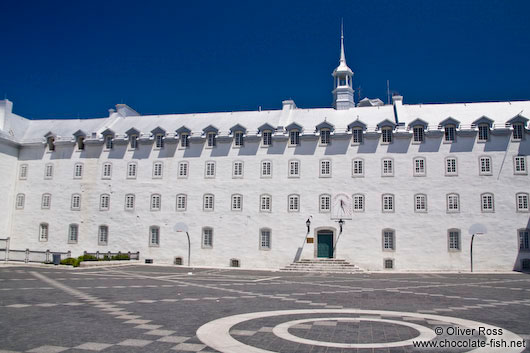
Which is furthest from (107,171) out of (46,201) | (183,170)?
(183,170)

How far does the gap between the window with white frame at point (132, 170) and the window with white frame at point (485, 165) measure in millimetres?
30203

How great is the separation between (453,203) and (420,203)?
8.41 ft

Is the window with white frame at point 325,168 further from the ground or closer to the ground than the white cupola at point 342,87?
closer to the ground

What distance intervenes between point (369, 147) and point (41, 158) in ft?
104

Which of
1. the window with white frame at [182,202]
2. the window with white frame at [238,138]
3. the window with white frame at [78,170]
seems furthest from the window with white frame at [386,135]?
the window with white frame at [78,170]

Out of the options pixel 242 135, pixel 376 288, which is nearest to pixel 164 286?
pixel 376 288

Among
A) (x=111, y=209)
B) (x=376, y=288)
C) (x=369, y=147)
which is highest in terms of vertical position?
(x=369, y=147)

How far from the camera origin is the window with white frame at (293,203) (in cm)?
3841

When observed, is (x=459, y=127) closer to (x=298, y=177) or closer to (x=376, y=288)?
(x=298, y=177)

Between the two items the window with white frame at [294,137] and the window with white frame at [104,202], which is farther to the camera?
the window with white frame at [104,202]

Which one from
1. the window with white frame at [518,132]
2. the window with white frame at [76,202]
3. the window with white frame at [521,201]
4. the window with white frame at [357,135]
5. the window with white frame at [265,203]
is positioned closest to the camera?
the window with white frame at [521,201]

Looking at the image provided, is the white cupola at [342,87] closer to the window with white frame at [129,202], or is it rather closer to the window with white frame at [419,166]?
the window with white frame at [419,166]

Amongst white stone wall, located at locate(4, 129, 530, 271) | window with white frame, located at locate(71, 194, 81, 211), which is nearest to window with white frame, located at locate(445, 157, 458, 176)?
white stone wall, located at locate(4, 129, 530, 271)

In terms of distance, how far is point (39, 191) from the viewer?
43.7m
